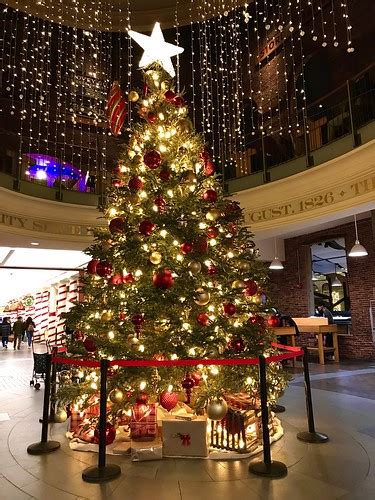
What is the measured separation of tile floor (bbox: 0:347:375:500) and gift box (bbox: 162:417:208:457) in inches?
4.8

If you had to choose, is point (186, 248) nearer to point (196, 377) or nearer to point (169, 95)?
point (196, 377)

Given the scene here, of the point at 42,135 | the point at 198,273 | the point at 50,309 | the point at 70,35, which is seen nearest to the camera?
the point at 198,273

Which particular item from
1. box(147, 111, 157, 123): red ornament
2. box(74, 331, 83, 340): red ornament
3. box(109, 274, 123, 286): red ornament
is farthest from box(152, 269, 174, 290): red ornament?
box(147, 111, 157, 123): red ornament

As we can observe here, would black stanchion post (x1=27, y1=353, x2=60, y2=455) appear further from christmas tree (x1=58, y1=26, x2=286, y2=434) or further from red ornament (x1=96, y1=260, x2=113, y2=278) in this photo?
red ornament (x1=96, y1=260, x2=113, y2=278)

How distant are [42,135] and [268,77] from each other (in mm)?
7974

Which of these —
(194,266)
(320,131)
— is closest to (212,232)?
(194,266)

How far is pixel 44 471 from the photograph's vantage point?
344 centimetres

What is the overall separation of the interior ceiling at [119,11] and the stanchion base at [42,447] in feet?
36.2

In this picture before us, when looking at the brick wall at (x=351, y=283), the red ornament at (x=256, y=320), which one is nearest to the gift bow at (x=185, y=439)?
the red ornament at (x=256, y=320)

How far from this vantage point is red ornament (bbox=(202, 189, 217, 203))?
4.49 m

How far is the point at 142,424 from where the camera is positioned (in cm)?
411

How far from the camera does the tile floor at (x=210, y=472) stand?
9.80ft

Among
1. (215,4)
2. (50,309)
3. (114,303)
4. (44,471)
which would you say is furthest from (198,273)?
(50,309)

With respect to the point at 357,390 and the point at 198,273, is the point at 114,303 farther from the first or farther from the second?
the point at 357,390
